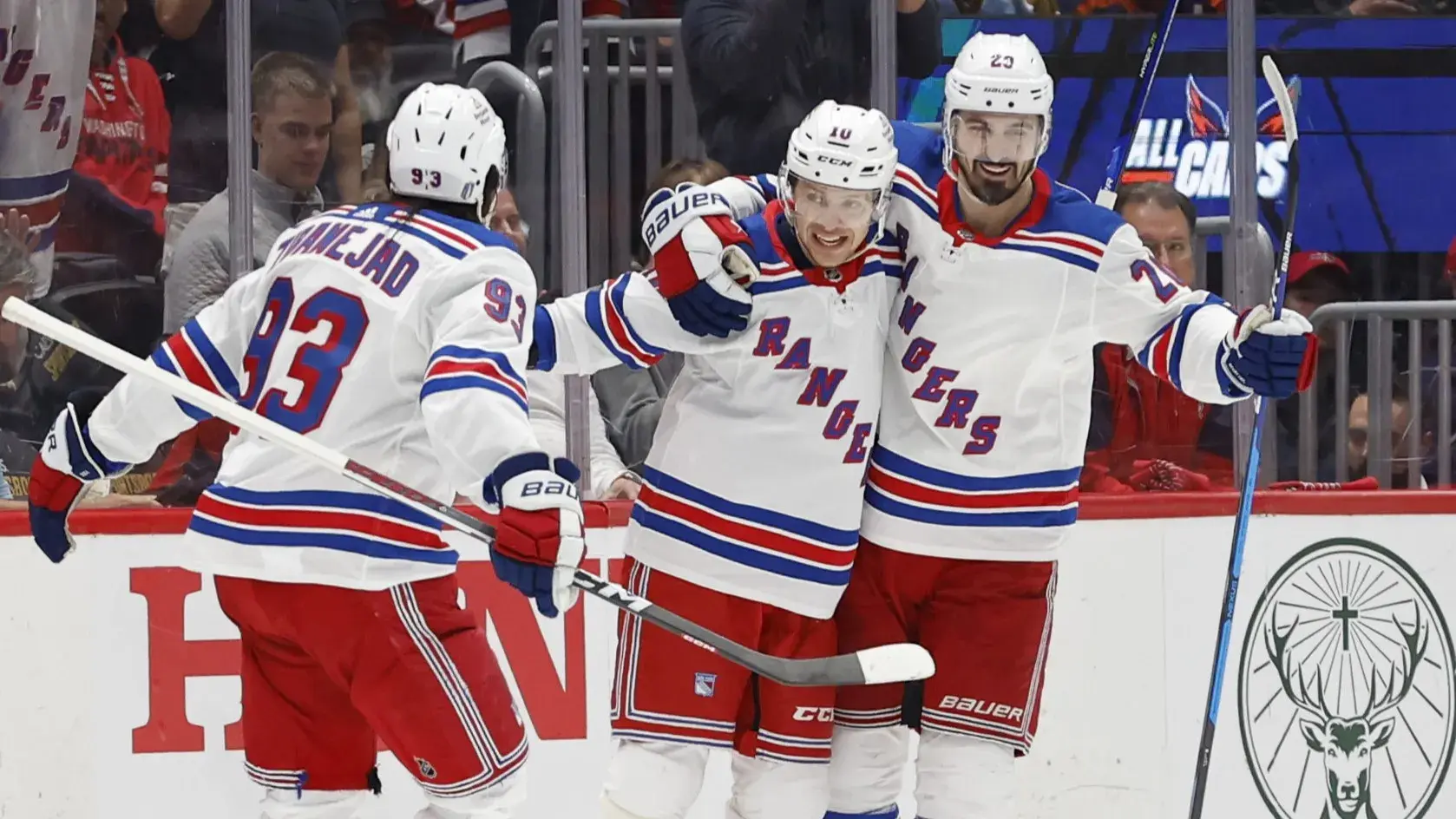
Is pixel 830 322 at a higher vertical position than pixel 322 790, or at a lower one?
higher

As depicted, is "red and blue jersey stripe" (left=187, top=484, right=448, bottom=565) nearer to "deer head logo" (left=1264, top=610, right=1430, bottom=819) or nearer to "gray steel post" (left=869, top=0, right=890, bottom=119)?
"gray steel post" (left=869, top=0, right=890, bottom=119)

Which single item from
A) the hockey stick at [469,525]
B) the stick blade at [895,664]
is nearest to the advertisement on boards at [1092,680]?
the hockey stick at [469,525]

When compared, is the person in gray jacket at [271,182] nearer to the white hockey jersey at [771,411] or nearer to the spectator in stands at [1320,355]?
the white hockey jersey at [771,411]

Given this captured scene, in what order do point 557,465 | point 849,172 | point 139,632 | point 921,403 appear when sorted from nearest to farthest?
1. point 557,465
2. point 849,172
3. point 921,403
4. point 139,632

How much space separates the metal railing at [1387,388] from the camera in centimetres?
414

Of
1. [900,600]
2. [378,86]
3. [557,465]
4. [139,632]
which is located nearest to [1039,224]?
[900,600]

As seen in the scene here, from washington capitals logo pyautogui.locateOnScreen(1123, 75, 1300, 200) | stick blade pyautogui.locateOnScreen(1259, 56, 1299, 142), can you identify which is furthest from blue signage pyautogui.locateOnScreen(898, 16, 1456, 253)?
stick blade pyautogui.locateOnScreen(1259, 56, 1299, 142)

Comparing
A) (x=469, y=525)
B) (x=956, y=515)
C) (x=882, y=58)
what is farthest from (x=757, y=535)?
(x=882, y=58)

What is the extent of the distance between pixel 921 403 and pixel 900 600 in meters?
0.30

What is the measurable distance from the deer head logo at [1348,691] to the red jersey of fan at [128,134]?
7.38 feet

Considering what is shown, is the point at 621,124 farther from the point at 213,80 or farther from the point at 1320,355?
the point at 1320,355

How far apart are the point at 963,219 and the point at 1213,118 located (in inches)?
52.1

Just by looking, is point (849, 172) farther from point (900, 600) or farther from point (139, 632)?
point (139, 632)

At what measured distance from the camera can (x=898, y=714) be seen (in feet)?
10.3
